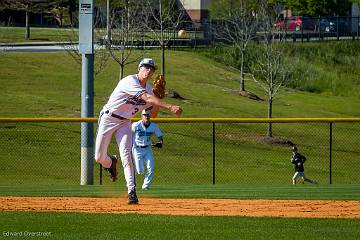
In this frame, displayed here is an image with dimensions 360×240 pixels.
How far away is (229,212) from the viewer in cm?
1222

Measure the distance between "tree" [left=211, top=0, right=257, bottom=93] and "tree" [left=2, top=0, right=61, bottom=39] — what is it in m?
9.82

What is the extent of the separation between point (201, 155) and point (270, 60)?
35.4 ft

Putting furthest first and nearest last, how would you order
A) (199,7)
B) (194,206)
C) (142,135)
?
(199,7)
(142,135)
(194,206)

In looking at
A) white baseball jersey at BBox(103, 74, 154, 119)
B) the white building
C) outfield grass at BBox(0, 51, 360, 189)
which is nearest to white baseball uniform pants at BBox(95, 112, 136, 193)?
white baseball jersey at BBox(103, 74, 154, 119)

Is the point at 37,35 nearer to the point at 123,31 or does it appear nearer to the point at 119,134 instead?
the point at 123,31

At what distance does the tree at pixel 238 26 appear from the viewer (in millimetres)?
43188

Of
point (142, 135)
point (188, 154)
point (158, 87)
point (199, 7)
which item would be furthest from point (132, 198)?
point (199, 7)

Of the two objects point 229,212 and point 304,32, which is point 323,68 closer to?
point 304,32

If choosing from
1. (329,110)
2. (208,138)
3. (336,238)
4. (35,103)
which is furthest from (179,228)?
(329,110)

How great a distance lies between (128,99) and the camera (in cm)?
1199

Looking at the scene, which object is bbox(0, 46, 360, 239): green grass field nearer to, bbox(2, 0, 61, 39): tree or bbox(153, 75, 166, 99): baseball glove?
bbox(153, 75, 166, 99): baseball glove

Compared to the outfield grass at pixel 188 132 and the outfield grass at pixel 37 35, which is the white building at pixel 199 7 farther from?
the outfield grass at pixel 188 132

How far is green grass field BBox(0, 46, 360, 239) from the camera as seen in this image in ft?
34.7

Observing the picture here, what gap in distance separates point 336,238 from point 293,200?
425cm
